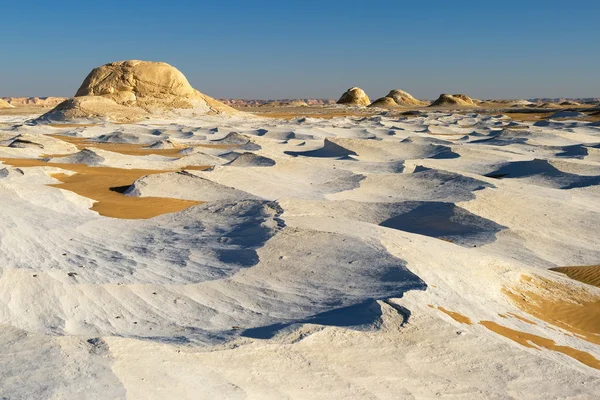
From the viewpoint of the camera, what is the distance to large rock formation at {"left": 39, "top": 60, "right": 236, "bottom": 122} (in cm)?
2720

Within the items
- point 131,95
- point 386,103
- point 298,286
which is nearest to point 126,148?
point 131,95

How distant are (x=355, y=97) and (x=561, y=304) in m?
57.6

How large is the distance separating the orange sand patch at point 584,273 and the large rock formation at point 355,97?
181ft

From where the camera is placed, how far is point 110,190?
35.5 feet

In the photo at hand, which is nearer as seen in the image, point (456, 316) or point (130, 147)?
point (456, 316)

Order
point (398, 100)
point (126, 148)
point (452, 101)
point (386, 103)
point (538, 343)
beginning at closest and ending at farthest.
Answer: point (538, 343)
point (126, 148)
point (452, 101)
point (386, 103)
point (398, 100)

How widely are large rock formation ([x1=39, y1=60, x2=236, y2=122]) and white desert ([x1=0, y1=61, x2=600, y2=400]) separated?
1544cm

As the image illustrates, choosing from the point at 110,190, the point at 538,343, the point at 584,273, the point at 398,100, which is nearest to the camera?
the point at 538,343

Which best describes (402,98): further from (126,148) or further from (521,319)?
(521,319)

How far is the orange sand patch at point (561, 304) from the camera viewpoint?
500cm

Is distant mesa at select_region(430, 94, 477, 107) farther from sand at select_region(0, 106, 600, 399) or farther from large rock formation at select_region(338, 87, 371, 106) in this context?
sand at select_region(0, 106, 600, 399)

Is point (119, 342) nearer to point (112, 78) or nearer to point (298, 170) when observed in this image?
point (298, 170)

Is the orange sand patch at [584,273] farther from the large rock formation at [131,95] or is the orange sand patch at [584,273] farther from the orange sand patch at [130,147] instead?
the large rock formation at [131,95]

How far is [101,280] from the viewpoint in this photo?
5234 millimetres
